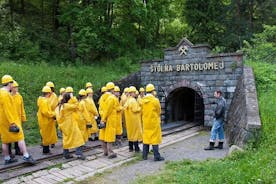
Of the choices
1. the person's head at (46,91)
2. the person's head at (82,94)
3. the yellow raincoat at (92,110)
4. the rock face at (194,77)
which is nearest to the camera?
the person's head at (46,91)

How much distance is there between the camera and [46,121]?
8805 millimetres

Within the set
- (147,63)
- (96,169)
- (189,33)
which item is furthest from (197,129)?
(189,33)

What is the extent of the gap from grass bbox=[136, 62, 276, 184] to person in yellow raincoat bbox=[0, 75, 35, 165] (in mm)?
3102

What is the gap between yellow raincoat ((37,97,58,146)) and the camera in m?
8.65

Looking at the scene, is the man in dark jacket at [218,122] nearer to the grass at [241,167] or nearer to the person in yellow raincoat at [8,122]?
the grass at [241,167]

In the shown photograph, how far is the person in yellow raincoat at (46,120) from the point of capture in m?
8.65

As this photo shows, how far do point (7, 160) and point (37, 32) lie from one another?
47.3 feet

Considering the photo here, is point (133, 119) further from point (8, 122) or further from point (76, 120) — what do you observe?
point (8, 122)

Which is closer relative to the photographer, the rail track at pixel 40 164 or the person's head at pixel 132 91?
the rail track at pixel 40 164

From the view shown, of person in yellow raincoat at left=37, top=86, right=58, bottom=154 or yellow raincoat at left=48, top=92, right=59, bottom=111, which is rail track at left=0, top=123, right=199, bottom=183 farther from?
yellow raincoat at left=48, top=92, right=59, bottom=111

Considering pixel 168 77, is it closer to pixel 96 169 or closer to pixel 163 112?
pixel 163 112

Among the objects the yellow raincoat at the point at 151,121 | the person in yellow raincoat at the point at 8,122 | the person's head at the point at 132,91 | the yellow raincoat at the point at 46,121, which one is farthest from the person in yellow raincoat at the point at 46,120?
the yellow raincoat at the point at 151,121

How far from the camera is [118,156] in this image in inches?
344

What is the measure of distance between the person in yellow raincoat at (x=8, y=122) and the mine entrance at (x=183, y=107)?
339 inches
